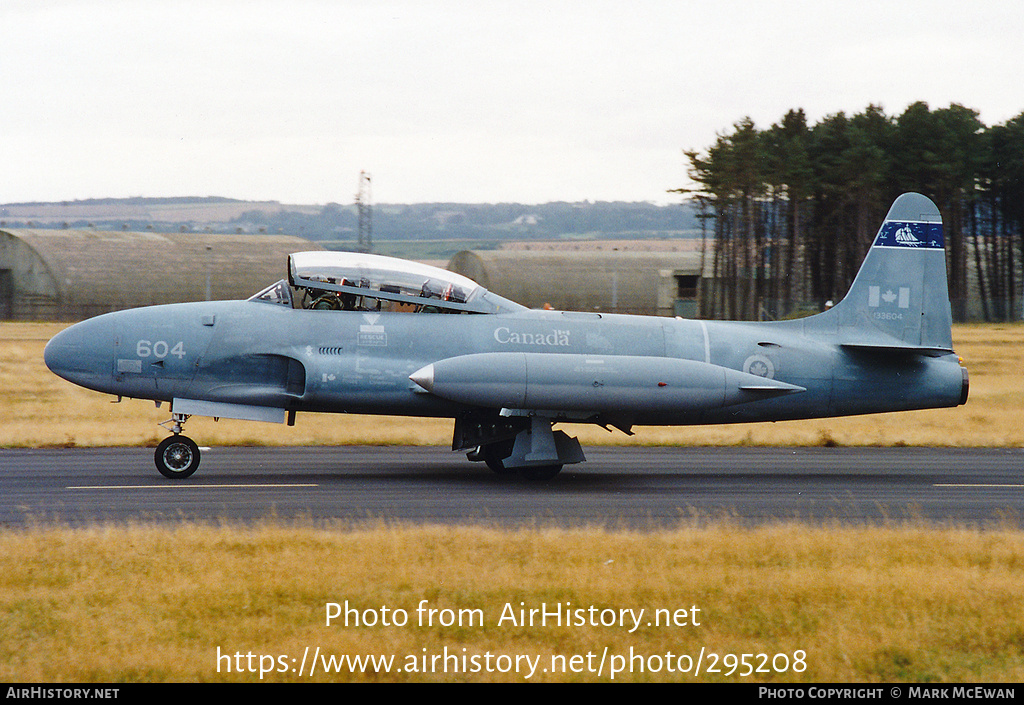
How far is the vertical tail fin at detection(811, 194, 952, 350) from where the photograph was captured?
17594 mm

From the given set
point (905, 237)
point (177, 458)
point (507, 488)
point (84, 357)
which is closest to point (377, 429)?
point (177, 458)

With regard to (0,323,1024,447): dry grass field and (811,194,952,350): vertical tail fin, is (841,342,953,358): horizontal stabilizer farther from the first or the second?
(0,323,1024,447): dry grass field

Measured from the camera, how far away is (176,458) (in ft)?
50.1

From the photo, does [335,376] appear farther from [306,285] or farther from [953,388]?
[953,388]

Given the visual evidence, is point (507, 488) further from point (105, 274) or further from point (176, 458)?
point (105, 274)

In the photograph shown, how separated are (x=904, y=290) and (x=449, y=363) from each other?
804 cm

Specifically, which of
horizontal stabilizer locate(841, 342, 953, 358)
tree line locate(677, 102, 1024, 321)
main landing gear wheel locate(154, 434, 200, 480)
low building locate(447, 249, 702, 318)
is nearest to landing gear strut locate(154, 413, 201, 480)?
main landing gear wheel locate(154, 434, 200, 480)

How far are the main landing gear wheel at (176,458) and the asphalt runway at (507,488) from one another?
8.1 inches

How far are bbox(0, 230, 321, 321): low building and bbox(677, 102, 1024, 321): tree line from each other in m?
29.7

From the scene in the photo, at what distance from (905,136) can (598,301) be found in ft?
77.0

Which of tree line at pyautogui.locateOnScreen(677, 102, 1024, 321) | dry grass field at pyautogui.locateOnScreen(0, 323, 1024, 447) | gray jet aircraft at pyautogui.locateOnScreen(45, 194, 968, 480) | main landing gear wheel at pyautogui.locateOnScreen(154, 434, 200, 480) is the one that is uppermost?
tree line at pyautogui.locateOnScreen(677, 102, 1024, 321)

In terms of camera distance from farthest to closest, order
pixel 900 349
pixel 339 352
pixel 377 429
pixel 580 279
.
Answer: pixel 580 279
pixel 377 429
pixel 900 349
pixel 339 352

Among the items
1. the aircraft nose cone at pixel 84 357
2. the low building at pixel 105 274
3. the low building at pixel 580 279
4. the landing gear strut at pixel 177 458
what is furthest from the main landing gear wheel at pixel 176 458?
the low building at pixel 580 279

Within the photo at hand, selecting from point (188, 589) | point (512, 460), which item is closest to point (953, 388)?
point (512, 460)
